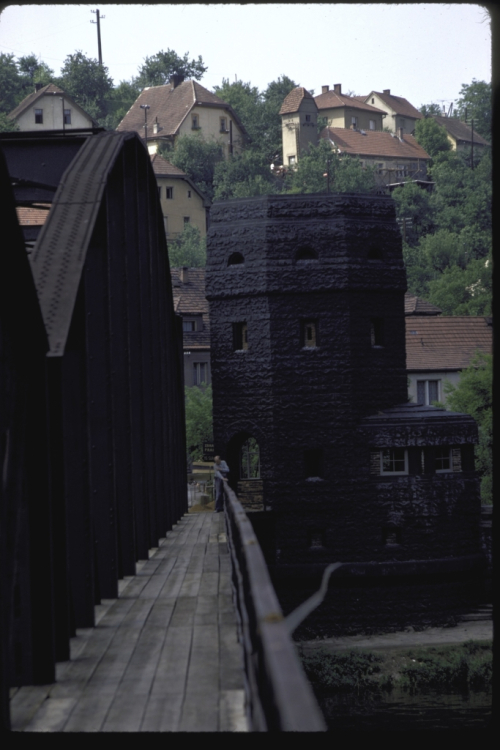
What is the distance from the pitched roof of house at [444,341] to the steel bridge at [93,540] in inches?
1575

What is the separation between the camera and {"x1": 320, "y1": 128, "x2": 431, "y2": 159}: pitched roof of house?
103 m

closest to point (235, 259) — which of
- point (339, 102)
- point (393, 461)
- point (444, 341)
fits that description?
point (393, 461)

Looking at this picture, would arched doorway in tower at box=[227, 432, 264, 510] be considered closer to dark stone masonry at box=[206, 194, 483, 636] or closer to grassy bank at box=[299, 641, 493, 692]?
dark stone masonry at box=[206, 194, 483, 636]

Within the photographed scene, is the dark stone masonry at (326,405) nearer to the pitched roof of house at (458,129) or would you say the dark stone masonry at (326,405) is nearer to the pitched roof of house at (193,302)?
the pitched roof of house at (193,302)

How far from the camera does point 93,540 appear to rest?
7750mm

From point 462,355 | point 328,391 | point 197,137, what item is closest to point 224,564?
point 328,391

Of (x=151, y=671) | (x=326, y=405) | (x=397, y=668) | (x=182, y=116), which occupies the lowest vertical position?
(x=397, y=668)

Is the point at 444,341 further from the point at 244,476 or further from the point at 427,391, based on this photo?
the point at 244,476

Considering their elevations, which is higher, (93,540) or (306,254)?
(306,254)

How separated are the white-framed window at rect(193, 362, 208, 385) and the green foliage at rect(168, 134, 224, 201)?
117 feet

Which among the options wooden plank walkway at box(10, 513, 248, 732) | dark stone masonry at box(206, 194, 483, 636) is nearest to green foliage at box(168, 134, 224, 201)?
dark stone masonry at box(206, 194, 483, 636)

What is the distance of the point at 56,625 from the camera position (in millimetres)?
6426

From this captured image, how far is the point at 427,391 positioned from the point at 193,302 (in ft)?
45.3

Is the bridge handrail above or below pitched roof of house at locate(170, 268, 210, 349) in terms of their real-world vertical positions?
below
